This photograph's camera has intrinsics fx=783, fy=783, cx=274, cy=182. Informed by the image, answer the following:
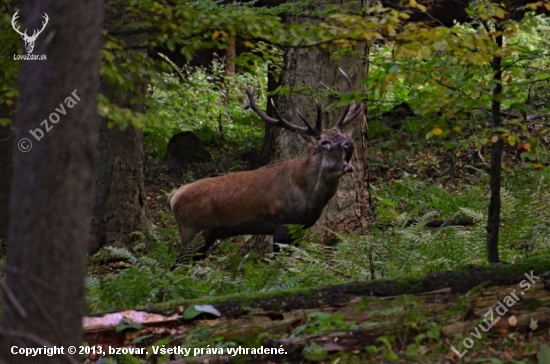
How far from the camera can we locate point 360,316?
553 centimetres

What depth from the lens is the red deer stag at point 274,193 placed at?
1025 cm

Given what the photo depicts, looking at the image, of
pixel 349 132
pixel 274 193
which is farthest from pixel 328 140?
pixel 274 193

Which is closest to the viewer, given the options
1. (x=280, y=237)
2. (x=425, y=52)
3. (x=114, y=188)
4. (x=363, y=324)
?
(x=425, y=52)

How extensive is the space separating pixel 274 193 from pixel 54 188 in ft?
23.4

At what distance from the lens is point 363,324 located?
208 inches

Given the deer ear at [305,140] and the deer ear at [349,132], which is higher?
the deer ear at [349,132]

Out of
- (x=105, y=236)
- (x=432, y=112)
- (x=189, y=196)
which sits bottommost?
(x=105, y=236)

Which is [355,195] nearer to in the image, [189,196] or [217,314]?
[189,196]

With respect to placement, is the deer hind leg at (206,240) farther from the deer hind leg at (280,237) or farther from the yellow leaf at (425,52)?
the yellow leaf at (425,52)

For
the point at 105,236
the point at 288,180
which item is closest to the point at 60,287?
the point at 288,180

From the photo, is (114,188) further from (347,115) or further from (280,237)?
(347,115)

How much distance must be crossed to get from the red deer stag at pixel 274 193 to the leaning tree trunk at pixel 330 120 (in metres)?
0.32

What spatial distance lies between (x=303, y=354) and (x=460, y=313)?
117 cm

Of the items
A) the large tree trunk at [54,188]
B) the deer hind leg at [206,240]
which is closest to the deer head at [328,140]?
the deer hind leg at [206,240]
